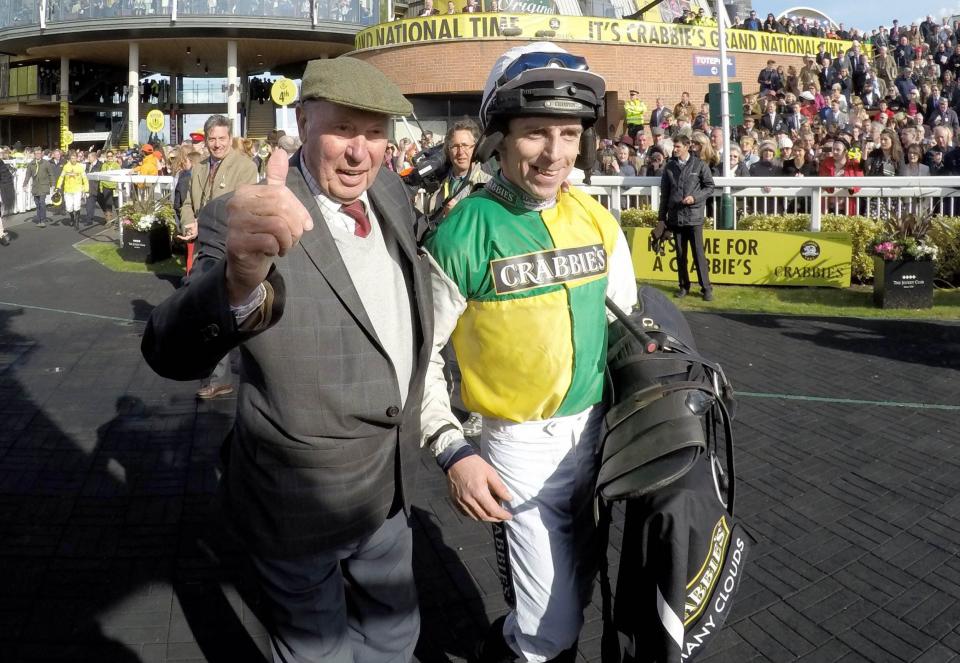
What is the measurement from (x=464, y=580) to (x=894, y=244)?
824 cm

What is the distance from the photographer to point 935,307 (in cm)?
1048

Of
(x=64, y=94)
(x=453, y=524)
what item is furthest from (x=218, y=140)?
(x=64, y=94)

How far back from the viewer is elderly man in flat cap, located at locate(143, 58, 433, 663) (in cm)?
224

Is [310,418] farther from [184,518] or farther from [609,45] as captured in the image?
[609,45]

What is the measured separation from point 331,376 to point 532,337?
2.05 ft

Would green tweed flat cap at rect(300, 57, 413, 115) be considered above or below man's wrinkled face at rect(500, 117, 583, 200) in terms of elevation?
above

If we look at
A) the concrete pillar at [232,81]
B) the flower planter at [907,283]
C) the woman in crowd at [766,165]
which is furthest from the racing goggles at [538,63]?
the concrete pillar at [232,81]

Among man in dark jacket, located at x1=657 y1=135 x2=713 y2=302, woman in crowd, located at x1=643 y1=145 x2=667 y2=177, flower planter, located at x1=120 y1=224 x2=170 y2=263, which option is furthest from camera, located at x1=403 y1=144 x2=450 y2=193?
flower planter, located at x1=120 y1=224 x2=170 y2=263

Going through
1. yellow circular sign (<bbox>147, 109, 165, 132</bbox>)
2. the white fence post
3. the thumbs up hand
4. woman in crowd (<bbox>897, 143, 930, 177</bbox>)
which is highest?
yellow circular sign (<bbox>147, 109, 165, 132</bbox>)

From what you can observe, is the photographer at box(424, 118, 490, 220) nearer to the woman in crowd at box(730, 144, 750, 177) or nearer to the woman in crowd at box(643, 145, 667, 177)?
the woman in crowd at box(643, 145, 667, 177)

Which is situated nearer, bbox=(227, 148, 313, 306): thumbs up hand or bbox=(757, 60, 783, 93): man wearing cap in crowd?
bbox=(227, 148, 313, 306): thumbs up hand

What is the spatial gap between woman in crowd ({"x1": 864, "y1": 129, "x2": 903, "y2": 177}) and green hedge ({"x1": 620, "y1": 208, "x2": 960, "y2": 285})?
2568 millimetres

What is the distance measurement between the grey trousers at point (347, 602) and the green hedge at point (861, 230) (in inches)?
401

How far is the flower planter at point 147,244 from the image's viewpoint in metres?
14.9
